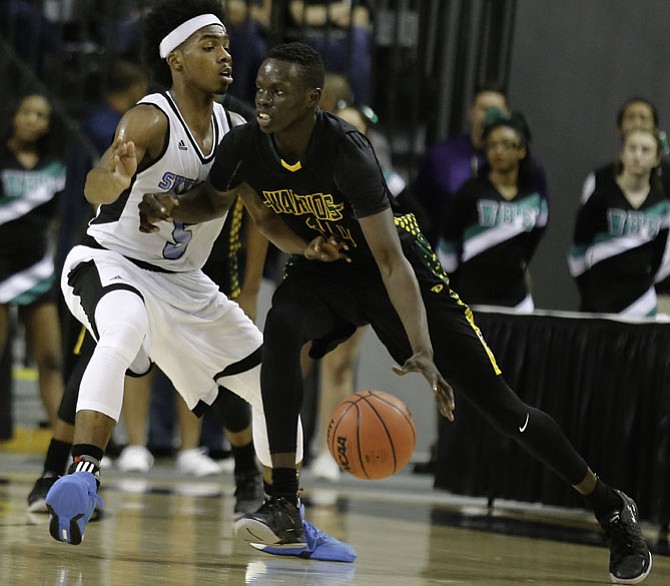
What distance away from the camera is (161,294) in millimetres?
5434

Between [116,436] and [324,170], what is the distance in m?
4.71

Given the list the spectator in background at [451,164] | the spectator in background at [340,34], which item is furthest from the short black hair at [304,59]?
the spectator in background at [340,34]

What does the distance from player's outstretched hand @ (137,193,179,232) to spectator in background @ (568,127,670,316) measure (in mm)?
3559

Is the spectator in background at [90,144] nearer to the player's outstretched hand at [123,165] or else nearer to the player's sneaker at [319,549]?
the player's outstretched hand at [123,165]

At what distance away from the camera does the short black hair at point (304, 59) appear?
4945 millimetres

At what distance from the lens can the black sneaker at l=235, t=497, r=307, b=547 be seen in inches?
192

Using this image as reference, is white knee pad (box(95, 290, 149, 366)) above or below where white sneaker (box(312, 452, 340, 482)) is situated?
above

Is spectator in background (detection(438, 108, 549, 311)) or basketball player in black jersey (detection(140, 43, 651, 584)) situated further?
spectator in background (detection(438, 108, 549, 311))

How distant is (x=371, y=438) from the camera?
5375mm

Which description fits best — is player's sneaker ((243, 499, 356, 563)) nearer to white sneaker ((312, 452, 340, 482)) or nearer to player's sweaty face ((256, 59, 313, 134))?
player's sweaty face ((256, 59, 313, 134))

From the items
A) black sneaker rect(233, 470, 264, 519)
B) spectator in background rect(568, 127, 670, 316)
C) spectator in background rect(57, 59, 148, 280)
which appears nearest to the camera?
black sneaker rect(233, 470, 264, 519)

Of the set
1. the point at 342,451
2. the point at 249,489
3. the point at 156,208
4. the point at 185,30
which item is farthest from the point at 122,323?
the point at 249,489

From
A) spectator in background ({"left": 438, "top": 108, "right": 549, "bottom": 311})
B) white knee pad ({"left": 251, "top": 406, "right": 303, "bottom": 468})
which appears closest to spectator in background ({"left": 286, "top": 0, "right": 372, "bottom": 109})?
spectator in background ({"left": 438, "top": 108, "right": 549, "bottom": 311})

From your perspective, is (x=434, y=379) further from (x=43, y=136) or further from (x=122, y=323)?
(x=43, y=136)
